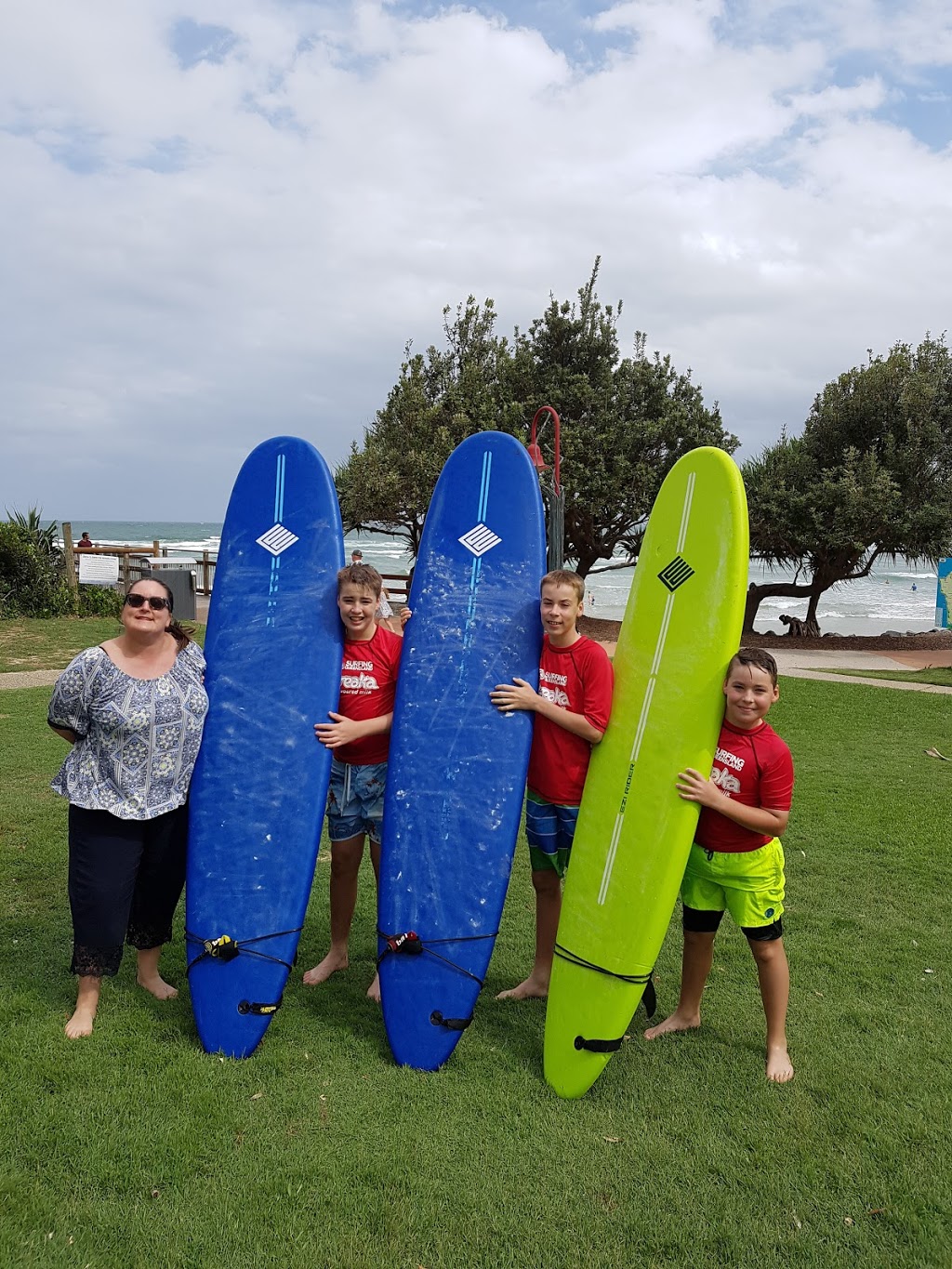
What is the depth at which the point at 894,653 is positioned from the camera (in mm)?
16453

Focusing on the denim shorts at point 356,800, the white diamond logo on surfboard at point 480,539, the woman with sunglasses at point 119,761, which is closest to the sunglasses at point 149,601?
the woman with sunglasses at point 119,761

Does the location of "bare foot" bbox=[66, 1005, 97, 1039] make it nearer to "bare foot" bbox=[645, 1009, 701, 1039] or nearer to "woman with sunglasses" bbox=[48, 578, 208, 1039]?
"woman with sunglasses" bbox=[48, 578, 208, 1039]

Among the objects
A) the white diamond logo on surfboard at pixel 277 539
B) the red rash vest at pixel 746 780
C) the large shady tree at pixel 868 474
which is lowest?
the red rash vest at pixel 746 780

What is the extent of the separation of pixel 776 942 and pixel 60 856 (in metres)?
3.59

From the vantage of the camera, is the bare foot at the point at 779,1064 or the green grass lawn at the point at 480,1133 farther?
the bare foot at the point at 779,1064

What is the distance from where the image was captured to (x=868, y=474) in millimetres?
16453

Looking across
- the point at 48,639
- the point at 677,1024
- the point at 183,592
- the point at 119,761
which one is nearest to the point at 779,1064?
the point at 677,1024

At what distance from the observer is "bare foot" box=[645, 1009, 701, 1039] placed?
10.3 ft

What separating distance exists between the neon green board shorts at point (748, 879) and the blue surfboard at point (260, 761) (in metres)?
1.37

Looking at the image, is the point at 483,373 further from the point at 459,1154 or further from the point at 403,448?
the point at 459,1154

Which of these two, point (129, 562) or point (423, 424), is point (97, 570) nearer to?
point (129, 562)

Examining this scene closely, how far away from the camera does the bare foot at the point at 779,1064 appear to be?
9.30 feet

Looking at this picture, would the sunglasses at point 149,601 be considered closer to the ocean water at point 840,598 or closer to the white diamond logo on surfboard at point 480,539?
the white diamond logo on surfboard at point 480,539

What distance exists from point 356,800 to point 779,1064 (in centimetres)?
168
